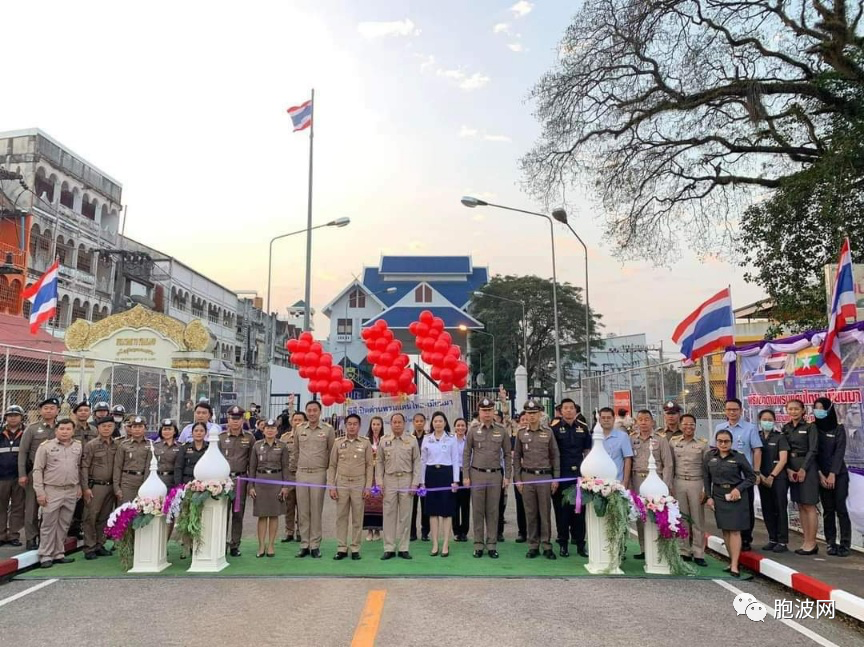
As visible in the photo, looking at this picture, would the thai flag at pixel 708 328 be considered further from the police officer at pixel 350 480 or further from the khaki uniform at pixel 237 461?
the khaki uniform at pixel 237 461

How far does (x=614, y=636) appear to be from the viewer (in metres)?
4.59

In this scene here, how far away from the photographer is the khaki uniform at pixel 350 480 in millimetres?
7172

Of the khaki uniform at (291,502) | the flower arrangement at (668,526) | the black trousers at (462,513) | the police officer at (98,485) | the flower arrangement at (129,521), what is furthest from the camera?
the black trousers at (462,513)

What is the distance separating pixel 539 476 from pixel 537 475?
0.03m

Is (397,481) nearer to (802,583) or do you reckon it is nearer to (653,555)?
(653,555)

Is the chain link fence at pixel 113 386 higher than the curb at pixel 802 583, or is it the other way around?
the chain link fence at pixel 113 386

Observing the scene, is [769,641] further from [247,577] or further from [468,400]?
[468,400]

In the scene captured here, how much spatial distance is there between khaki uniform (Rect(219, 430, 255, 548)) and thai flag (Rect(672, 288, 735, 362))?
23.2ft

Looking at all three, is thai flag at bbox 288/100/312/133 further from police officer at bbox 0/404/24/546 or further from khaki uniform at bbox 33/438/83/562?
khaki uniform at bbox 33/438/83/562

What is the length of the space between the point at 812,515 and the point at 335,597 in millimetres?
5322

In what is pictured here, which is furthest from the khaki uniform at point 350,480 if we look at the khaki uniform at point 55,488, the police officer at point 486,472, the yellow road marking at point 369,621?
the khaki uniform at point 55,488

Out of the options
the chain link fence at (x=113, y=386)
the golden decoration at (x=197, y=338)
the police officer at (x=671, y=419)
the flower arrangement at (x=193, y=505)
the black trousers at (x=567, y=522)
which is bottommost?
the black trousers at (x=567, y=522)

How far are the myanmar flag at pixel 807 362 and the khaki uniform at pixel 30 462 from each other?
941 centimetres

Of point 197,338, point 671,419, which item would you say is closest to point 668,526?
point 671,419
